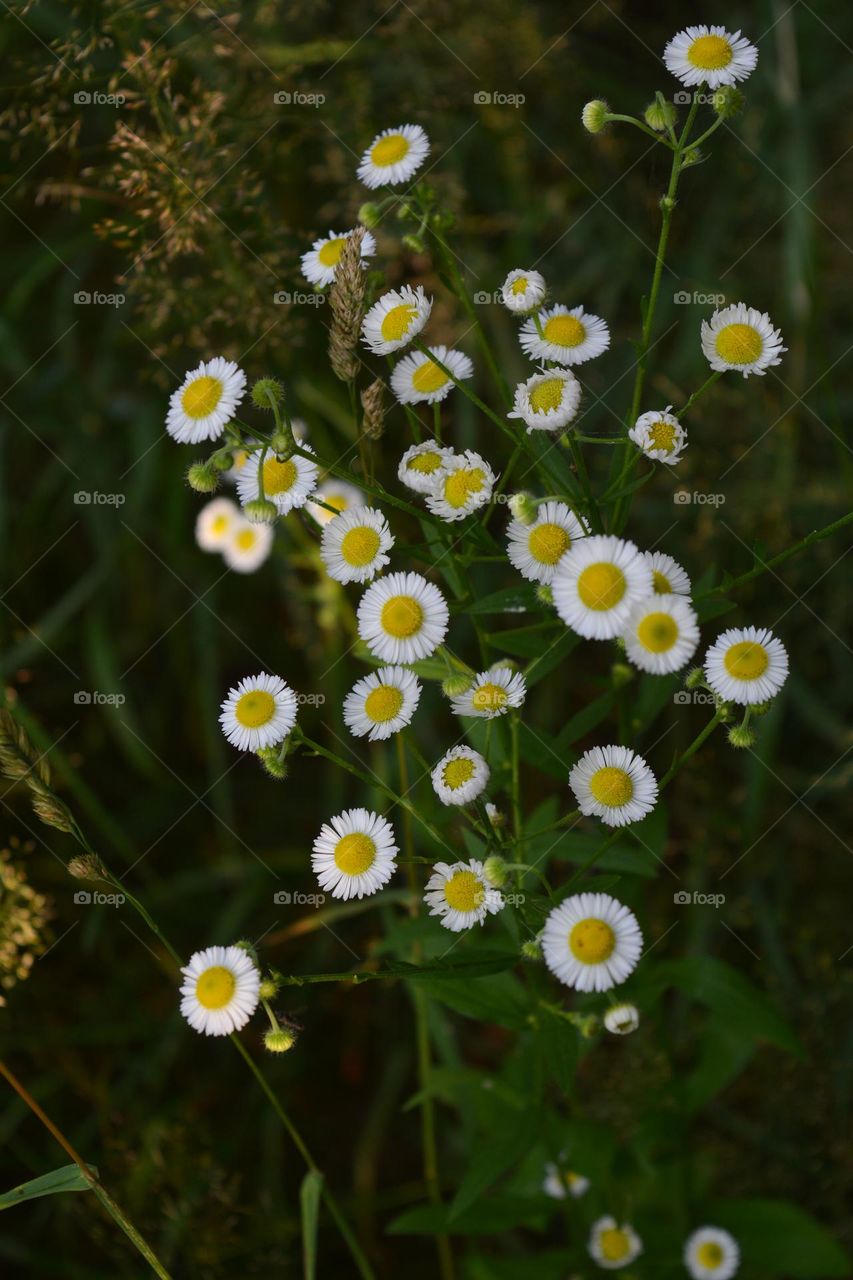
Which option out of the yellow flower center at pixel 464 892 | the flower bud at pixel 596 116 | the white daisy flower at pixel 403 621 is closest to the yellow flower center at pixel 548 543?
the white daisy flower at pixel 403 621

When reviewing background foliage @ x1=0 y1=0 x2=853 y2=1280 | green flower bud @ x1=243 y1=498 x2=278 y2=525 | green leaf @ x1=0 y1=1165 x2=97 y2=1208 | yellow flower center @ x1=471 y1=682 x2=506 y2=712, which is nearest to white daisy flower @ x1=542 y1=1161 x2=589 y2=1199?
background foliage @ x1=0 y1=0 x2=853 y2=1280

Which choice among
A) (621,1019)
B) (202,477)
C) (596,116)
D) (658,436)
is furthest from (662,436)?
(621,1019)

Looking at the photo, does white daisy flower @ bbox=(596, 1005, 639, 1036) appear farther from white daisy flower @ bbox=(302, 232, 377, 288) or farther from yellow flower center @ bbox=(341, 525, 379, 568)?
white daisy flower @ bbox=(302, 232, 377, 288)

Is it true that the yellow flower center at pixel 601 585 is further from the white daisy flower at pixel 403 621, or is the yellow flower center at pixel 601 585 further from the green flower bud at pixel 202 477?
the green flower bud at pixel 202 477

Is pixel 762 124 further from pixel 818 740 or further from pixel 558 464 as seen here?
pixel 558 464

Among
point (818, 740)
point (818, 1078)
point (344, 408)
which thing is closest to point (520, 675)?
point (818, 1078)
